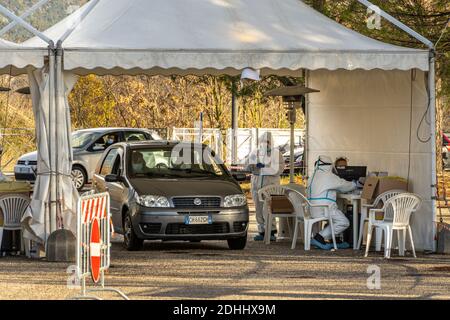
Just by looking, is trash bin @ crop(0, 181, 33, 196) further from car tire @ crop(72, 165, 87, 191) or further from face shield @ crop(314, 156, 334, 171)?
car tire @ crop(72, 165, 87, 191)

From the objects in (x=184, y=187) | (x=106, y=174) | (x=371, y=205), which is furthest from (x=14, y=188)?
(x=371, y=205)

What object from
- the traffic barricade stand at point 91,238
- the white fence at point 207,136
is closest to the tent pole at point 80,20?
the traffic barricade stand at point 91,238

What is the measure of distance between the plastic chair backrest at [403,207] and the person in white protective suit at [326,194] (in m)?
1.14

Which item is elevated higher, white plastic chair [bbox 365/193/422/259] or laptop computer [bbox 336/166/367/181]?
laptop computer [bbox 336/166/367/181]

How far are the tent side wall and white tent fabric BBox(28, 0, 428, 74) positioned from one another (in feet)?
4.86

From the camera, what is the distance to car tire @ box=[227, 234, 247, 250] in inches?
658

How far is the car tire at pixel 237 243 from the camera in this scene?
16719 millimetres

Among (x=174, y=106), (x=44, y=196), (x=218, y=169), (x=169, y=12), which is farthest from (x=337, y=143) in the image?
(x=174, y=106)

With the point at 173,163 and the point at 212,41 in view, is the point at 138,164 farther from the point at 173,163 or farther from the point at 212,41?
the point at 212,41

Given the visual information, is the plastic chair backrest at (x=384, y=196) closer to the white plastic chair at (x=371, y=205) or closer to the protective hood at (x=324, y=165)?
the white plastic chair at (x=371, y=205)

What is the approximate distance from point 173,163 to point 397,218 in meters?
3.55

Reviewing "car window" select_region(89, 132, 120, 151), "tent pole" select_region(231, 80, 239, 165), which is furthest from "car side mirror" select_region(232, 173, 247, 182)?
"car window" select_region(89, 132, 120, 151)
